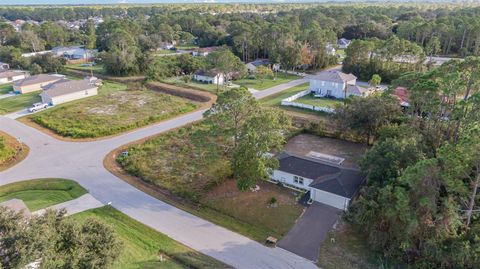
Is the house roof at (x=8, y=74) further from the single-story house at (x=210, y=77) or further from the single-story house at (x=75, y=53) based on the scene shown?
the single-story house at (x=210, y=77)

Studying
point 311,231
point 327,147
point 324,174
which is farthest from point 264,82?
point 311,231

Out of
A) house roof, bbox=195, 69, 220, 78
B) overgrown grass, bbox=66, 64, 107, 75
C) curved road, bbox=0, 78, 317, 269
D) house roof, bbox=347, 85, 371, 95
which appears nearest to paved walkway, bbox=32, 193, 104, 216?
curved road, bbox=0, 78, 317, 269

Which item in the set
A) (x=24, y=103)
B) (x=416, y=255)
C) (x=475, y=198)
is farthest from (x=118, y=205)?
(x=24, y=103)

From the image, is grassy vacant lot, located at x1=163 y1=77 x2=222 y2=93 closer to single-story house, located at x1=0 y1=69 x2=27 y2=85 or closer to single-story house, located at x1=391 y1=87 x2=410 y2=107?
single-story house, located at x1=391 y1=87 x2=410 y2=107

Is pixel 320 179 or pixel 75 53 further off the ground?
pixel 75 53

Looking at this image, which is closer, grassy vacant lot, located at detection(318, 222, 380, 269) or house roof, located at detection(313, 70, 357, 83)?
grassy vacant lot, located at detection(318, 222, 380, 269)

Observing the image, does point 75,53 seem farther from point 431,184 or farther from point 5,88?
point 431,184
